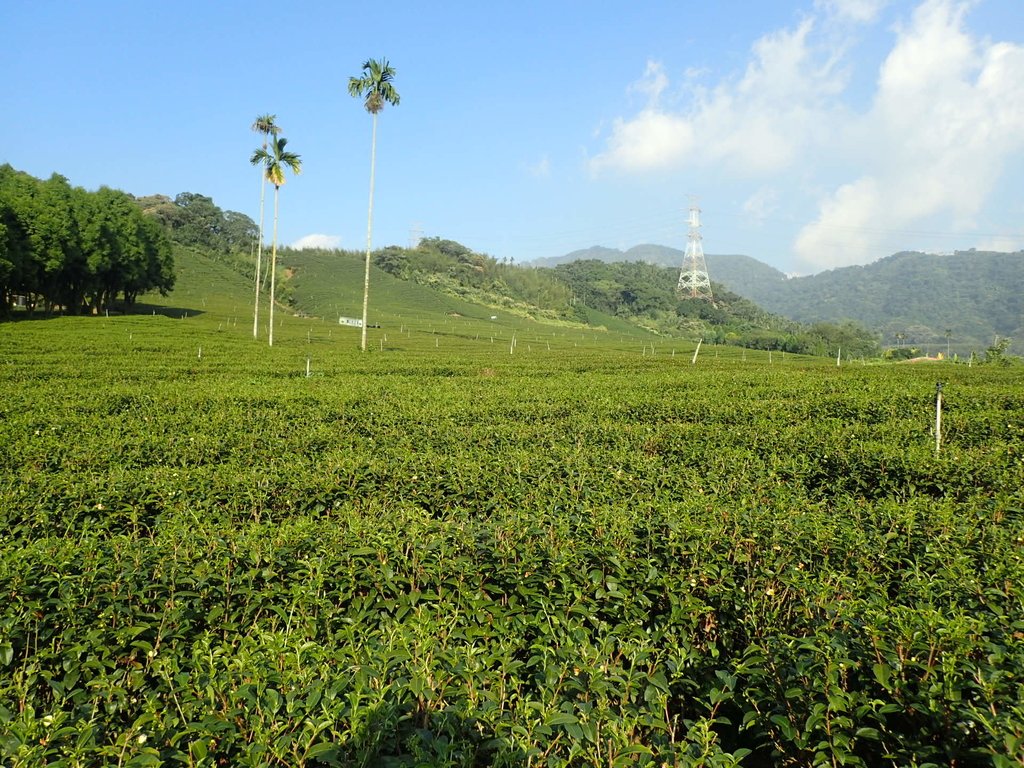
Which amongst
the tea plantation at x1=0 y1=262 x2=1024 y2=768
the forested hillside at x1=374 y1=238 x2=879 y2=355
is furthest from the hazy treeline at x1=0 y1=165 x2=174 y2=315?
the forested hillside at x1=374 y1=238 x2=879 y2=355

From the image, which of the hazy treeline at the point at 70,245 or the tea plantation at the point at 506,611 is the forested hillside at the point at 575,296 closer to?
the hazy treeline at the point at 70,245

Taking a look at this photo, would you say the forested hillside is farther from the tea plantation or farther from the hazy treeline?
the tea plantation

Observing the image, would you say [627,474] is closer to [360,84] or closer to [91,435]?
[91,435]

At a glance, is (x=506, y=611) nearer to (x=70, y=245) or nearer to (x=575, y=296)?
(x=70, y=245)

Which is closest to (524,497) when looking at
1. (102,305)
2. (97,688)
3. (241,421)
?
(97,688)

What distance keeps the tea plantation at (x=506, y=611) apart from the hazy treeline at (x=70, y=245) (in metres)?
50.4

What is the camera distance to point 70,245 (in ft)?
166

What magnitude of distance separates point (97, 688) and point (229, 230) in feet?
562

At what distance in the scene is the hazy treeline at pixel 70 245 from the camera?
47031 mm

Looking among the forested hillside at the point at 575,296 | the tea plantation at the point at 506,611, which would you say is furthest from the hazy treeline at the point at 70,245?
the forested hillside at the point at 575,296

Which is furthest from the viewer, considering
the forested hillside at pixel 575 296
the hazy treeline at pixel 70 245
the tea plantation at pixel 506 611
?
the forested hillside at pixel 575 296

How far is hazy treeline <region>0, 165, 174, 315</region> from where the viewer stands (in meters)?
47.0

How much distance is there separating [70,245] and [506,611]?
60.9 m

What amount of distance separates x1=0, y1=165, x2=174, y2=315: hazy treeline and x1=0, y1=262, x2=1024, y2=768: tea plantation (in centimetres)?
5041
